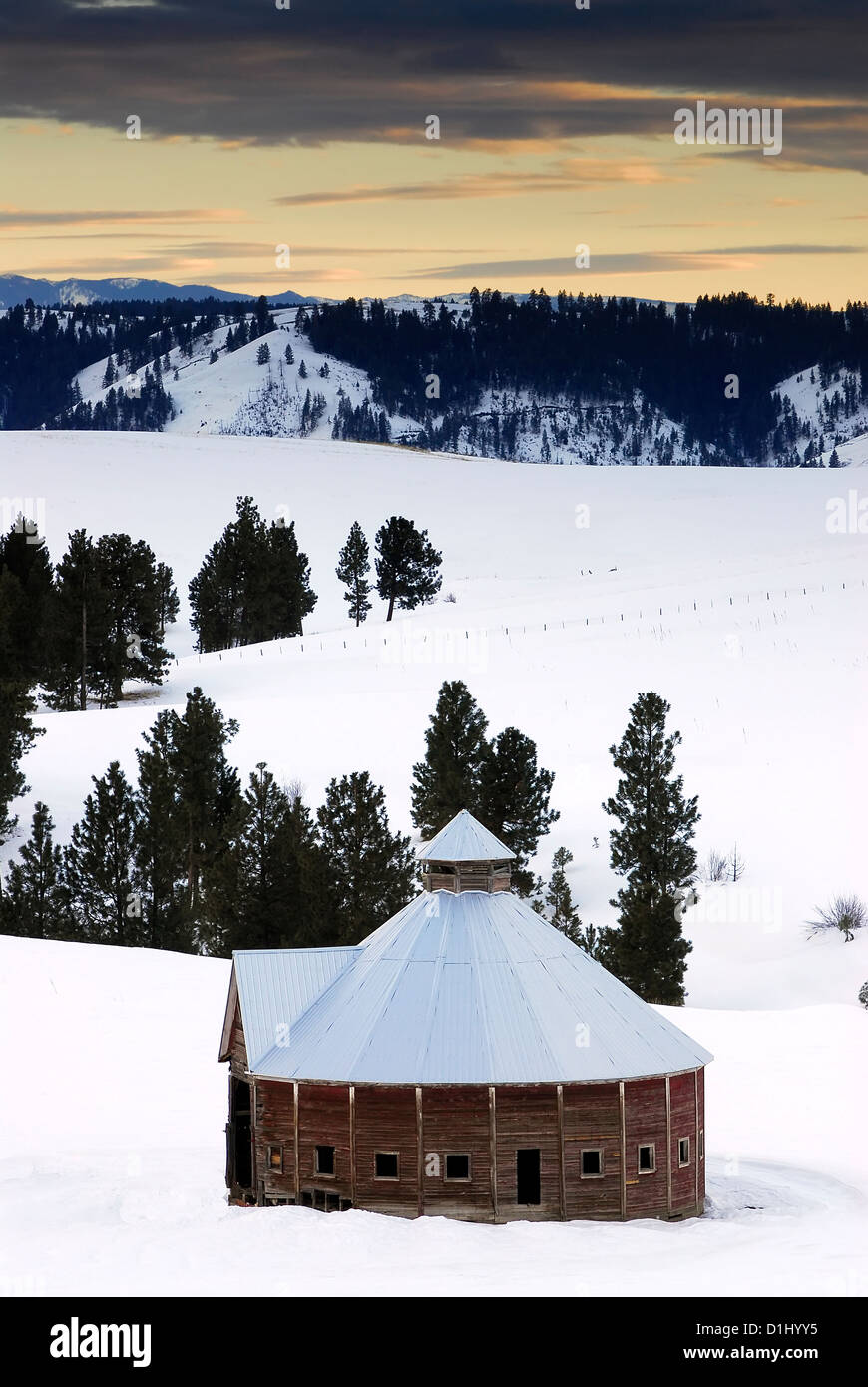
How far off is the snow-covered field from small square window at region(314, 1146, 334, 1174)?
1.12 m

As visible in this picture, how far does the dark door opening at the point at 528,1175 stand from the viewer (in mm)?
33812

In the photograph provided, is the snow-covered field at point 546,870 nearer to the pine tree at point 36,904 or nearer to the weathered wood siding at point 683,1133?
the weathered wood siding at point 683,1133

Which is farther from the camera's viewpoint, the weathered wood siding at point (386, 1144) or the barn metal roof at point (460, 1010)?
the barn metal roof at point (460, 1010)

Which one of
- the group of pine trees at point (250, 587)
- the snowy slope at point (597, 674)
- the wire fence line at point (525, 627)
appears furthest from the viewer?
the group of pine trees at point (250, 587)

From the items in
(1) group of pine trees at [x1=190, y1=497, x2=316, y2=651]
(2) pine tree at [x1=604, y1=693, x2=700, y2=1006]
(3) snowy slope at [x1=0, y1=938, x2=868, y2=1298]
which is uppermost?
(1) group of pine trees at [x1=190, y1=497, x2=316, y2=651]

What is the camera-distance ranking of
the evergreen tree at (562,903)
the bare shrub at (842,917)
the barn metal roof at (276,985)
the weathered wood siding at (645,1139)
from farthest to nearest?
the bare shrub at (842,917) < the evergreen tree at (562,903) < the barn metal roof at (276,985) < the weathered wood siding at (645,1139)

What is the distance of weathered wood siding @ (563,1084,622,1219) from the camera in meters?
34.0

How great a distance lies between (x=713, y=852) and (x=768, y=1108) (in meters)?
21.4

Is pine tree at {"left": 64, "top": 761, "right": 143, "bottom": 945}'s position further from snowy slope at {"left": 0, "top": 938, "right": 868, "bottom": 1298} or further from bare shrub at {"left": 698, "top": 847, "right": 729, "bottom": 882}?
bare shrub at {"left": 698, "top": 847, "right": 729, "bottom": 882}

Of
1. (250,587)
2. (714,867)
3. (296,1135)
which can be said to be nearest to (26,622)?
(250,587)

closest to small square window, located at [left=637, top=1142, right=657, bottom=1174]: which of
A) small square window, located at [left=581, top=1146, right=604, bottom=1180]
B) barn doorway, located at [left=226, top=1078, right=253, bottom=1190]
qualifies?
small square window, located at [left=581, top=1146, right=604, bottom=1180]

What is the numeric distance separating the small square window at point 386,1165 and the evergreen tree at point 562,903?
2338 cm

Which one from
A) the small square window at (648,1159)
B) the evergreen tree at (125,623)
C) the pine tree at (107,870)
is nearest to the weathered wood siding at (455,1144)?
the small square window at (648,1159)
